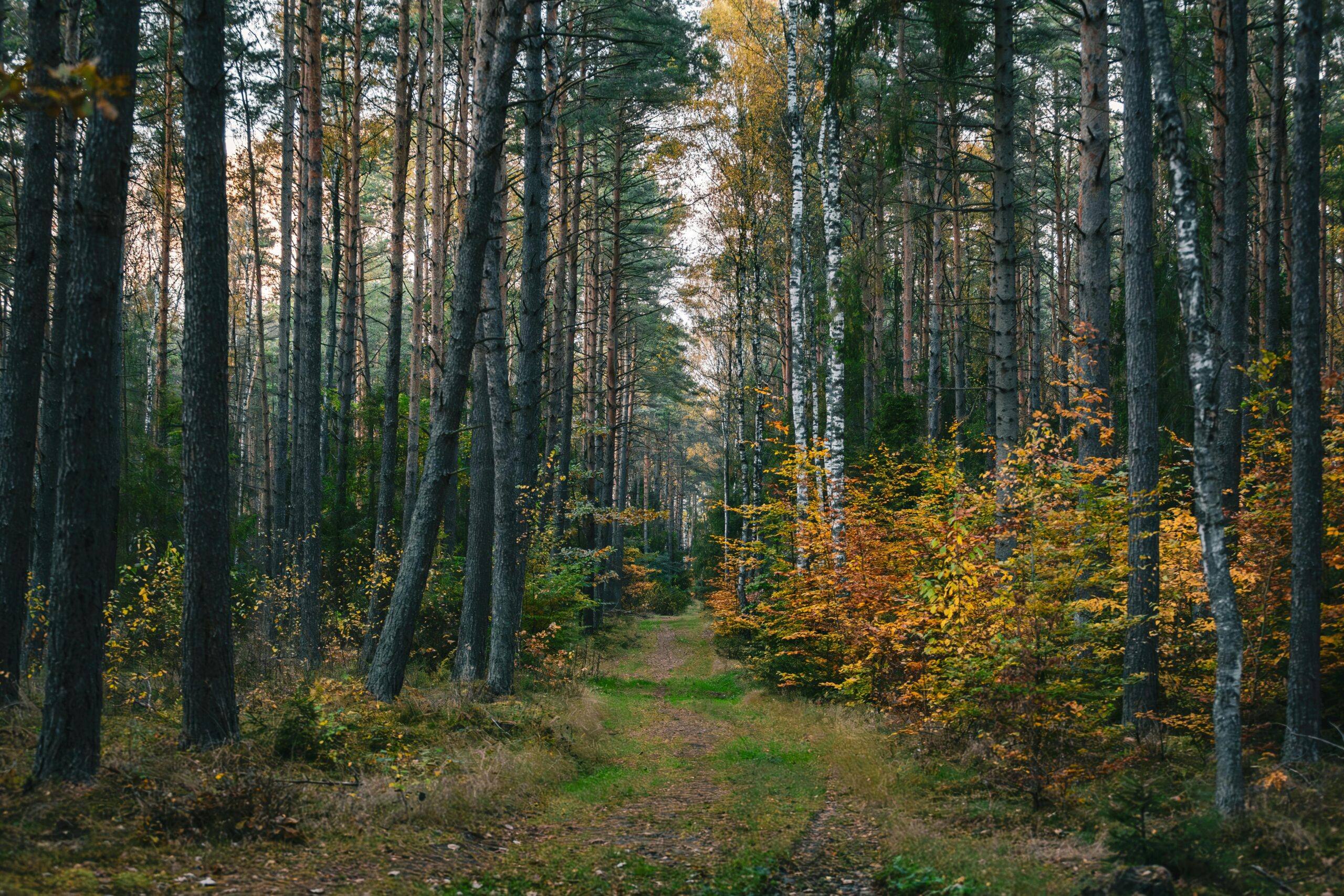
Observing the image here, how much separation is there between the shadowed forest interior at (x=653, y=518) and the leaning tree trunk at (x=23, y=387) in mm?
38

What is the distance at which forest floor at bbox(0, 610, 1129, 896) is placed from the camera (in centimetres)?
473

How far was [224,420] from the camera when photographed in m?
6.48

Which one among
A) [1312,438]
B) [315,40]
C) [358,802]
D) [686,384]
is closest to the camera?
[358,802]

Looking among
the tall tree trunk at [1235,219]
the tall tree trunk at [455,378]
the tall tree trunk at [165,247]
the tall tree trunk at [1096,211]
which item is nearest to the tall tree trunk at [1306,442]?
the tall tree trunk at [1096,211]

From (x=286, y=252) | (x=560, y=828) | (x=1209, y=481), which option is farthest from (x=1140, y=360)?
(x=286, y=252)

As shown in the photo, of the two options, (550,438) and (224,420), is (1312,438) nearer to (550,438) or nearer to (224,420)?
(224,420)

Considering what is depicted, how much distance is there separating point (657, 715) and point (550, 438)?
32.1ft

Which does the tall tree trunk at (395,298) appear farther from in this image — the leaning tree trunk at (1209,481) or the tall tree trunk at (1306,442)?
the tall tree trunk at (1306,442)

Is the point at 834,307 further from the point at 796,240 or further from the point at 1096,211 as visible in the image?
the point at 1096,211

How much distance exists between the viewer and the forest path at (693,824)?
5.51 metres

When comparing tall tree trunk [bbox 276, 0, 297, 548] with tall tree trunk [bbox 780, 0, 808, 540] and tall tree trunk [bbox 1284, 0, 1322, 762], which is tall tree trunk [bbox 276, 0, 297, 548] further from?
tall tree trunk [bbox 1284, 0, 1322, 762]

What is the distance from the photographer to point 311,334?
14.2 meters

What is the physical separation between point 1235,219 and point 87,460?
12182 mm

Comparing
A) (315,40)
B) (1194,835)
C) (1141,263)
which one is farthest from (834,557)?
(315,40)
